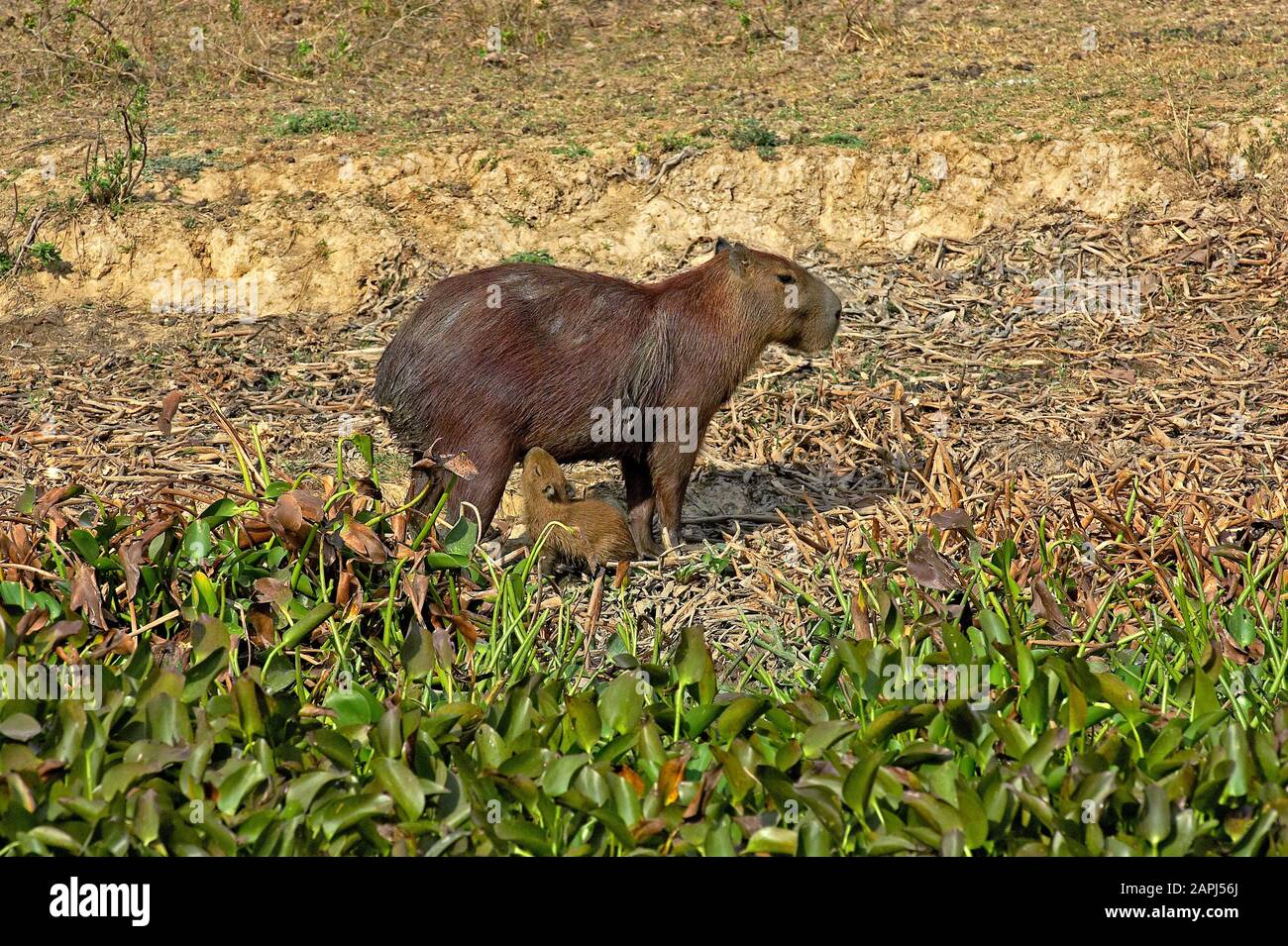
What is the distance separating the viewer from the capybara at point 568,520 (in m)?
5.71

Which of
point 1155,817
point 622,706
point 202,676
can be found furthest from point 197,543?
point 1155,817

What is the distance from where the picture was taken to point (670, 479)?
585 cm

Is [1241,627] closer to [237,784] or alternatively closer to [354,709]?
[354,709]

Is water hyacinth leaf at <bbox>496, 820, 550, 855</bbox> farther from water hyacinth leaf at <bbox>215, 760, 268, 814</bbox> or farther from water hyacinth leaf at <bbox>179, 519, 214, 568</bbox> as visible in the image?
water hyacinth leaf at <bbox>179, 519, 214, 568</bbox>

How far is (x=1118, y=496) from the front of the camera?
5.82 meters

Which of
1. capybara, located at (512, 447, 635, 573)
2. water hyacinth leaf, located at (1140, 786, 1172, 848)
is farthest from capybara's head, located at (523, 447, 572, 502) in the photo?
water hyacinth leaf, located at (1140, 786, 1172, 848)

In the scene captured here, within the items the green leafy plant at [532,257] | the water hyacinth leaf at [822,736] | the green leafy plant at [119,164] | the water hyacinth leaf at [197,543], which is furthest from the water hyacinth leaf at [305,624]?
the green leafy plant at [119,164]

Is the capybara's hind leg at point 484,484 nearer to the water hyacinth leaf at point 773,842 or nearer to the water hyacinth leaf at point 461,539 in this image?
the water hyacinth leaf at point 461,539

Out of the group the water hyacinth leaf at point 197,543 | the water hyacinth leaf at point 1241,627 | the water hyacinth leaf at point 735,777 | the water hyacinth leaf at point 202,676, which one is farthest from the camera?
the water hyacinth leaf at point 1241,627

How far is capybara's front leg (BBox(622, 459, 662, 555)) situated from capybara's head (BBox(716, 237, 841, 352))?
0.78 m

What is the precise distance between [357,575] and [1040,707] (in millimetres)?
2111

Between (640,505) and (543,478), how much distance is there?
1.59 ft

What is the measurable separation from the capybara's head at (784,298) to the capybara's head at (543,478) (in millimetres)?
1028
